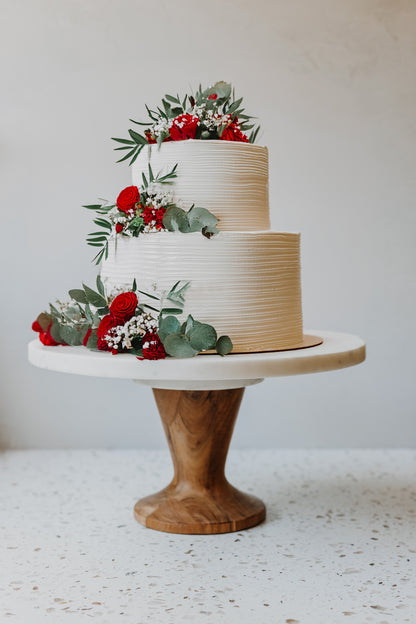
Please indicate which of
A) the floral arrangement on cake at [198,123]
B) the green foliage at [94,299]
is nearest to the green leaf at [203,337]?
the green foliage at [94,299]

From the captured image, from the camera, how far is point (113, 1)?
12.2 feet

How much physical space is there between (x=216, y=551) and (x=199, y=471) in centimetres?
35

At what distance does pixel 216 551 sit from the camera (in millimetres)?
2514

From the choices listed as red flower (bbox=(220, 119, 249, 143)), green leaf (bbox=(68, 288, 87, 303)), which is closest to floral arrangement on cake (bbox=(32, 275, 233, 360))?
Answer: green leaf (bbox=(68, 288, 87, 303))

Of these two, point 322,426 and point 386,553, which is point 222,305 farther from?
point 322,426

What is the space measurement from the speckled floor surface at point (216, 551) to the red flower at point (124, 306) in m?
0.83

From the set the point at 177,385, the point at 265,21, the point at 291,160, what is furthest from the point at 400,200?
the point at 177,385

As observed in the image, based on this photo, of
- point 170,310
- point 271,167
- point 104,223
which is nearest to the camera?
point 170,310

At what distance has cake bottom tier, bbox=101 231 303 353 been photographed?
235cm

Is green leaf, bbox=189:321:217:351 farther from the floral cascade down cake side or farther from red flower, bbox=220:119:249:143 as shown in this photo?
red flower, bbox=220:119:249:143

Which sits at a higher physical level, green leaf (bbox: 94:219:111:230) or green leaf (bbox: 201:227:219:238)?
green leaf (bbox: 94:219:111:230)

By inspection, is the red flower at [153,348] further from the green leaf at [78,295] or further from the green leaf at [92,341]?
the green leaf at [78,295]

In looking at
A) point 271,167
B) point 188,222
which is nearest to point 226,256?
point 188,222

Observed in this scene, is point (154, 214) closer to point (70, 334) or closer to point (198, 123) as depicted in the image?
point (198, 123)
